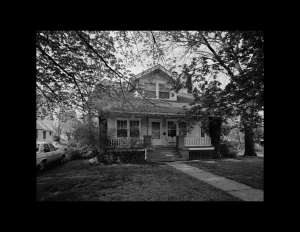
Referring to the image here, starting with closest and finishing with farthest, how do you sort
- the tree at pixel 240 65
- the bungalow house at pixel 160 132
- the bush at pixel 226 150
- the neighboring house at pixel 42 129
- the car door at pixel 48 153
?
the tree at pixel 240 65, the car door at pixel 48 153, the bungalow house at pixel 160 132, the bush at pixel 226 150, the neighboring house at pixel 42 129

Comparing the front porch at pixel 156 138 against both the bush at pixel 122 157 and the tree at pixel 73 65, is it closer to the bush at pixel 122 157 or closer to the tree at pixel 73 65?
the bush at pixel 122 157

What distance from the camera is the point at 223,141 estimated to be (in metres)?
10.9

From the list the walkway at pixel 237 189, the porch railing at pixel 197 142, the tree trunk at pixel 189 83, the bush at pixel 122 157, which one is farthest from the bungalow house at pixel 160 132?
the walkway at pixel 237 189

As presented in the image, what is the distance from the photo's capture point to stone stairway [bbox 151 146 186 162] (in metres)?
8.76

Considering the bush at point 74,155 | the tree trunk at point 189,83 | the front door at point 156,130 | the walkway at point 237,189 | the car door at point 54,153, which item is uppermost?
the tree trunk at point 189,83

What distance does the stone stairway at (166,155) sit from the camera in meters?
8.76

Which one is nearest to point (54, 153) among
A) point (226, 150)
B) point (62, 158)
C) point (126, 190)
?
point (62, 158)

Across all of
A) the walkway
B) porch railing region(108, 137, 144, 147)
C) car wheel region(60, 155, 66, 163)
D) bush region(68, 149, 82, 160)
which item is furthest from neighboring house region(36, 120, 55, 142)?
the walkway

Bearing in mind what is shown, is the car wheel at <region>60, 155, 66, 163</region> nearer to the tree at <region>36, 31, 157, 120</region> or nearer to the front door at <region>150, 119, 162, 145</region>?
the tree at <region>36, 31, 157, 120</region>
